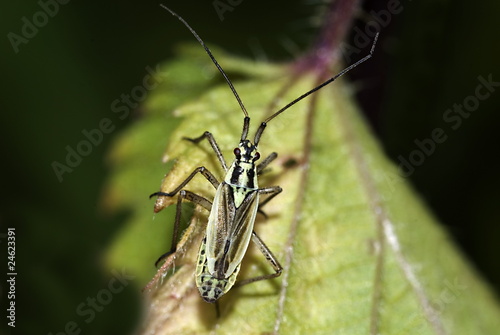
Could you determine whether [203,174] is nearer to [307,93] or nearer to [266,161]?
[266,161]

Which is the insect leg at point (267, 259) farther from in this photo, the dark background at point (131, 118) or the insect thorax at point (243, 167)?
the dark background at point (131, 118)

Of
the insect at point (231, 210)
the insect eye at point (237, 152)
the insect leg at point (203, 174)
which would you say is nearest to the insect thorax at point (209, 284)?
the insect at point (231, 210)

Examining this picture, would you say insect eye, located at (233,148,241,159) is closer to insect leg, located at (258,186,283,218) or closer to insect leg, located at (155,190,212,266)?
insect leg, located at (258,186,283,218)

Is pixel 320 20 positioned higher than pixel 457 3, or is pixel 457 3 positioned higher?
pixel 320 20

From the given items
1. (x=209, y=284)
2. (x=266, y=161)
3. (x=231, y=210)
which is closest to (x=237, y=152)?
(x=266, y=161)

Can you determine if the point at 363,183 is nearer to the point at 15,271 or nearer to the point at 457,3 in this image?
the point at 457,3

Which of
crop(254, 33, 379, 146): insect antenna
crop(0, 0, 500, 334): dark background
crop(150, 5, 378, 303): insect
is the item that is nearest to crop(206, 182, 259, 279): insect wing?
crop(150, 5, 378, 303): insect

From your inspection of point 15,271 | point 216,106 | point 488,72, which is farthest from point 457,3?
point 15,271
